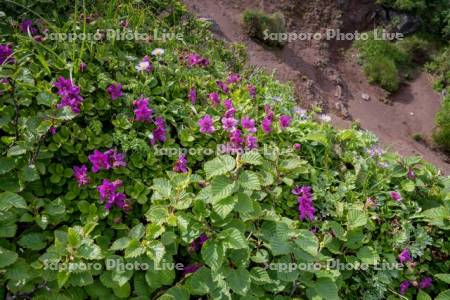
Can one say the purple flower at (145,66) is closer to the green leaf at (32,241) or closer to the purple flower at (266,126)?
the purple flower at (266,126)

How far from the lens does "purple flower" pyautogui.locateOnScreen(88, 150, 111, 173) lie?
7.06 ft

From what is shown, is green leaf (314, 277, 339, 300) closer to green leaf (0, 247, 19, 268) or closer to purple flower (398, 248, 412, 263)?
purple flower (398, 248, 412, 263)

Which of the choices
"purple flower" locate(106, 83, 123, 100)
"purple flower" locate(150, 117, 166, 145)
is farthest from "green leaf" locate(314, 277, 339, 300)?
"purple flower" locate(106, 83, 123, 100)

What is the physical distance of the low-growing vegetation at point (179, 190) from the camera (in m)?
1.94

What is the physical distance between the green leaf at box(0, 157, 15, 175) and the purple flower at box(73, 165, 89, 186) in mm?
281

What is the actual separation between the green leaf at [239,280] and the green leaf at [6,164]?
112 cm

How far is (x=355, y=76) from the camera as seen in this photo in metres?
8.36

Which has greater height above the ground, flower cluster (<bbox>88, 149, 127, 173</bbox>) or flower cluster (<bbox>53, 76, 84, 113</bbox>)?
flower cluster (<bbox>53, 76, 84, 113</bbox>)

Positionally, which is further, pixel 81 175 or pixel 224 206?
pixel 81 175

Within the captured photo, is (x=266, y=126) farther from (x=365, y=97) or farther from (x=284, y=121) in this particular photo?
(x=365, y=97)

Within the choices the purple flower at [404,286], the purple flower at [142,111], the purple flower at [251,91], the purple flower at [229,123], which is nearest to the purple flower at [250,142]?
the purple flower at [229,123]

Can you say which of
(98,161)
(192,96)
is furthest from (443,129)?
(98,161)

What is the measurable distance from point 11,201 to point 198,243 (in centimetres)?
88

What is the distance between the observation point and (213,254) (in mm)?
1915
